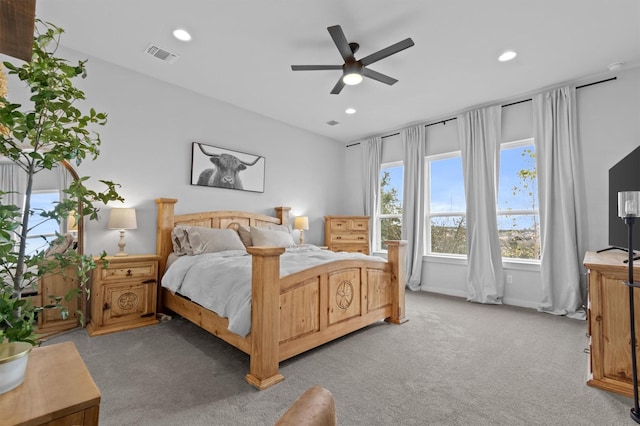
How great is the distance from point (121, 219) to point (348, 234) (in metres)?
3.48

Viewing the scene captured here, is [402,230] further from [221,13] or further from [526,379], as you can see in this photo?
[221,13]

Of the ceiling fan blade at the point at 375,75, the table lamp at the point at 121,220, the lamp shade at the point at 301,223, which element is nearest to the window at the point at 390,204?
the lamp shade at the point at 301,223

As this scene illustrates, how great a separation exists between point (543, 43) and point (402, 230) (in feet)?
10.1

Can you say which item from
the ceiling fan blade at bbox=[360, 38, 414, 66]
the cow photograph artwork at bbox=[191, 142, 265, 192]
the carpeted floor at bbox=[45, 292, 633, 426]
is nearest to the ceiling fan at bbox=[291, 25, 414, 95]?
the ceiling fan blade at bbox=[360, 38, 414, 66]

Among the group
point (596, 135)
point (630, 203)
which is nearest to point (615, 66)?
point (596, 135)

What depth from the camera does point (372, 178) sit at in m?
5.84

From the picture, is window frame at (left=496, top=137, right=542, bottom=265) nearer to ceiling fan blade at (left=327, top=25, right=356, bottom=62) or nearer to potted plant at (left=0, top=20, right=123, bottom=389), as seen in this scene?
ceiling fan blade at (left=327, top=25, right=356, bottom=62)

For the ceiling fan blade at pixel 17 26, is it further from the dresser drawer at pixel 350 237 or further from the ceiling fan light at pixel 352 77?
the dresser drawer at pixel 350 237

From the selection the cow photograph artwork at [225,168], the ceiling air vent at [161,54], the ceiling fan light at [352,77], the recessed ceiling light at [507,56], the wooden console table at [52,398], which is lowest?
the wooden console table at [52,398]

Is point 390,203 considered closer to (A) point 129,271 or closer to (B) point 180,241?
(B) point 180,241

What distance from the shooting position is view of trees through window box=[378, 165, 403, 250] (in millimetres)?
5609

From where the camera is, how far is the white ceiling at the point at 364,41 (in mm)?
2525

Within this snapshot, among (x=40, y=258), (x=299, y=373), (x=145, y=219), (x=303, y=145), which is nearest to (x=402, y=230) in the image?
(x=303, y=145)

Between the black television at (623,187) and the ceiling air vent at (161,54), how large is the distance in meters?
4.27
